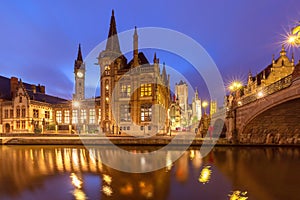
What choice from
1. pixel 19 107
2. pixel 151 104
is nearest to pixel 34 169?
pixel 151 104

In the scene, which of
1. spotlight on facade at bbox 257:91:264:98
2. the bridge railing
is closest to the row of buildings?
the bridge railing

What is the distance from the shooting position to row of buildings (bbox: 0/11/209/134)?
148 ft

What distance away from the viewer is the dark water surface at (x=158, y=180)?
1059cm

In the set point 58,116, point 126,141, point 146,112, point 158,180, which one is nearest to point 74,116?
point 58,116

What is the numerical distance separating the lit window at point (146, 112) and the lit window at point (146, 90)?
2.28 m

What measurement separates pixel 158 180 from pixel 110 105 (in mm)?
36708

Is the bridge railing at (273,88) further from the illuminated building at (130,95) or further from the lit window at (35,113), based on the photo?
the lit window at (35,113)

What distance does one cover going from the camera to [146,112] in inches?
1766

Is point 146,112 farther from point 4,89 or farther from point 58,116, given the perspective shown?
point 4,89

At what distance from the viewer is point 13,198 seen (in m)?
10.2

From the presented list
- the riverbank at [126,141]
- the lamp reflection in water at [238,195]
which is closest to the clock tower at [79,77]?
the riverbank at [126,141]

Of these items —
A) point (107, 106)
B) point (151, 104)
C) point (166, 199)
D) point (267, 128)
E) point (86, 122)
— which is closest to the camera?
point (166, 199)

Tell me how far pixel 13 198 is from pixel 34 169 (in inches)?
268

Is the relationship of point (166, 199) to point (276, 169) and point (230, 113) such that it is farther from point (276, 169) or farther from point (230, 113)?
point (230, 113)
